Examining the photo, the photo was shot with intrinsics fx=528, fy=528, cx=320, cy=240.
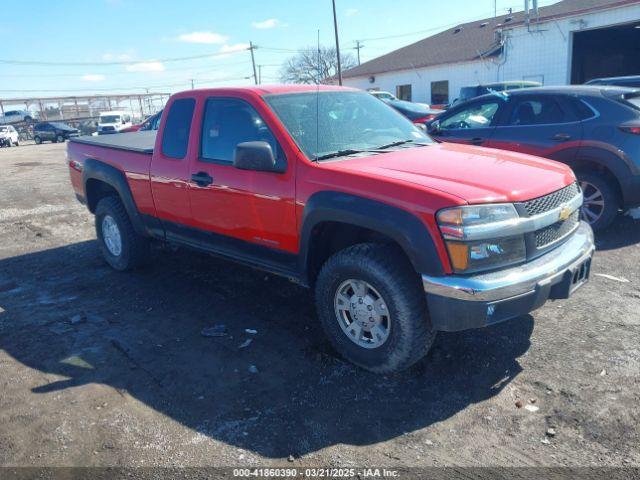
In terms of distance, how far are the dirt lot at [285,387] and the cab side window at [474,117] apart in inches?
112

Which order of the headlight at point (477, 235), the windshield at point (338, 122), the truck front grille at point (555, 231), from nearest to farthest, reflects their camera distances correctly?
the headlight at point (477, 235), the truck front grille at point (555, 231), the windshield at point (338, 122)

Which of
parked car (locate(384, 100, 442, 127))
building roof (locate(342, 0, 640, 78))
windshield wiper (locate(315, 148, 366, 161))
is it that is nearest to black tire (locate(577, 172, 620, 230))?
windshield wiper (locate(315, 148, 366, 161))

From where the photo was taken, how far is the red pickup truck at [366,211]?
312cm

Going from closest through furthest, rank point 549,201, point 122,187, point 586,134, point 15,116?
point 549,201 → point 122,187 → point 586,134 → point 15,116

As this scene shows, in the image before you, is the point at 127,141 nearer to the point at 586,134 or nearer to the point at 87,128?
the point at 586,134

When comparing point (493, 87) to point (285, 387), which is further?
point (493, 87)

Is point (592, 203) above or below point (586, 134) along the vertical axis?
below

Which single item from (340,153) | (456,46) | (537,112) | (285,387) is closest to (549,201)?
(340,153)

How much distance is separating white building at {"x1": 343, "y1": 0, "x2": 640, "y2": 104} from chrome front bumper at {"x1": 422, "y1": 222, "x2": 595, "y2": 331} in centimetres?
1834

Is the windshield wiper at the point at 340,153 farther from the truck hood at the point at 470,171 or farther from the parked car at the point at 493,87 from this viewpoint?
the parked car at the point at 493,87

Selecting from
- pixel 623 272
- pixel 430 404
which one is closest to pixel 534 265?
pixel 430 404

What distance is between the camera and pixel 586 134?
621 centimetres

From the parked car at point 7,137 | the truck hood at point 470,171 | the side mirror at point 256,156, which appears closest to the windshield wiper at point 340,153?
the truck hood at point 470,171

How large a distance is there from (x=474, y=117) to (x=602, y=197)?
6.80 feet
